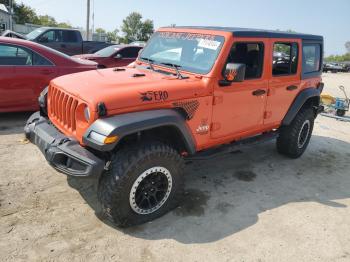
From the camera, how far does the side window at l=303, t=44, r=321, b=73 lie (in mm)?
5277

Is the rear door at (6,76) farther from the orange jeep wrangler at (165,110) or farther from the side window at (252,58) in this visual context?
the side window at (252,58)

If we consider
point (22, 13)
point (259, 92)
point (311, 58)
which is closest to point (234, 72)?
point (259, 92)

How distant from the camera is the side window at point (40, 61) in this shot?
621 cm

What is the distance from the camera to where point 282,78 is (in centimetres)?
480

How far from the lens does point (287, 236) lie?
11.6 ft

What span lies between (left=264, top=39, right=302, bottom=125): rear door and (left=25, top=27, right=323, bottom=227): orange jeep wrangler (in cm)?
1

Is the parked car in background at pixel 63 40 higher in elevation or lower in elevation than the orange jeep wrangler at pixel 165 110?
higher

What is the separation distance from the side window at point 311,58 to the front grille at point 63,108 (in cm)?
362

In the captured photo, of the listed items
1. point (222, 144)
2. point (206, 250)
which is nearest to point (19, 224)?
point (206, 250)

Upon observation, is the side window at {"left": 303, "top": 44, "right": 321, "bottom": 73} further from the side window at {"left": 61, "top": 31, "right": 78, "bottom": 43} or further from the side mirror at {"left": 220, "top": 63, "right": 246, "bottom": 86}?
the side window at {"left": 61, "top": 31, "right": 78, "bottom": 43}

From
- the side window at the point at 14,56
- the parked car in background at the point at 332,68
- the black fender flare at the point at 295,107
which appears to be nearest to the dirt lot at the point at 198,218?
the black fender flare at the point at 295,107

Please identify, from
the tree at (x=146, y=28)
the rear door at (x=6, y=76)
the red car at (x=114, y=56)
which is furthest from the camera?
the tree at (x=146, y=28)

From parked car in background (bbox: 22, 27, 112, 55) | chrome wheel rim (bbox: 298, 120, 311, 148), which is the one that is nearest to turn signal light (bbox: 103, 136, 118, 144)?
chrome wheel rim (bbox: 298, 120, 311, 148)

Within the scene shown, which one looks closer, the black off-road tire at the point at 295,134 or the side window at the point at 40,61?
the black off-road tire at the point at 295,134
